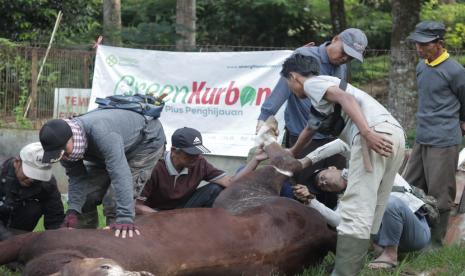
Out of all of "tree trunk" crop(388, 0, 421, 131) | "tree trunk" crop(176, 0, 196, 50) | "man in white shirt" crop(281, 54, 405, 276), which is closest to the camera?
"man in white shirt" crop(281, 54, 405, 276)

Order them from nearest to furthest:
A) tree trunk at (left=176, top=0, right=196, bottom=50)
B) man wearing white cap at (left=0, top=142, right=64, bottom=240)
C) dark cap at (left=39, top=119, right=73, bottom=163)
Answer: dark cap at (left=39, top=119, right=73, bottom=163), man wearing white cap at (left=0, top=142, right=64, bottom=240), tree trunk at (left=176, top=0, right=196, bottom=50)

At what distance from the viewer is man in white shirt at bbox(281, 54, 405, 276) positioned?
4.57 meters

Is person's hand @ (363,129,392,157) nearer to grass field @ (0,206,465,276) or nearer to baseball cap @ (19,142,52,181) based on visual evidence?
grass field @ (0,206,465,276)

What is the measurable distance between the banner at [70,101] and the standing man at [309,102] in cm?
476

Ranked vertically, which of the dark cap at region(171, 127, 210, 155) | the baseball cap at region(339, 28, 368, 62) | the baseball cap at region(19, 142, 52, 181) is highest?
the baseball cap at region(339, 28, 368, 62)

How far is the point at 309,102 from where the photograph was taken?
19.3 ft

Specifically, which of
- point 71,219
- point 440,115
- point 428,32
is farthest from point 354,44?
point 71,219

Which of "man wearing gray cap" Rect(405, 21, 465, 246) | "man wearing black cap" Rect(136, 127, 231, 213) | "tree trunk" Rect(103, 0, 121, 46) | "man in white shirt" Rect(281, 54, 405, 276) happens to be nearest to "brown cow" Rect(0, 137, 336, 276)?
"man in white shirt" Rect(281, 54, 405, 276)

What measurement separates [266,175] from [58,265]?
2.05 metres

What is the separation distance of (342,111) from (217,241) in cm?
119

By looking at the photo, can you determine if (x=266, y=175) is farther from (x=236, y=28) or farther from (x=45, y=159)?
(x=236, y=28)

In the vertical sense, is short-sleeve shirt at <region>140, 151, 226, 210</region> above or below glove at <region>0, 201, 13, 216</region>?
above

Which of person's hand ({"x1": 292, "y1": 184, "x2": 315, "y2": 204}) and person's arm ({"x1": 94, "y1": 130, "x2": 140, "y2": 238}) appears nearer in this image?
person's arm ({"x1": 94, "y1": 130, "x2": 140, "y2": 238})

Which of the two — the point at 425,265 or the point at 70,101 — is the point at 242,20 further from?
the point at 425,265
